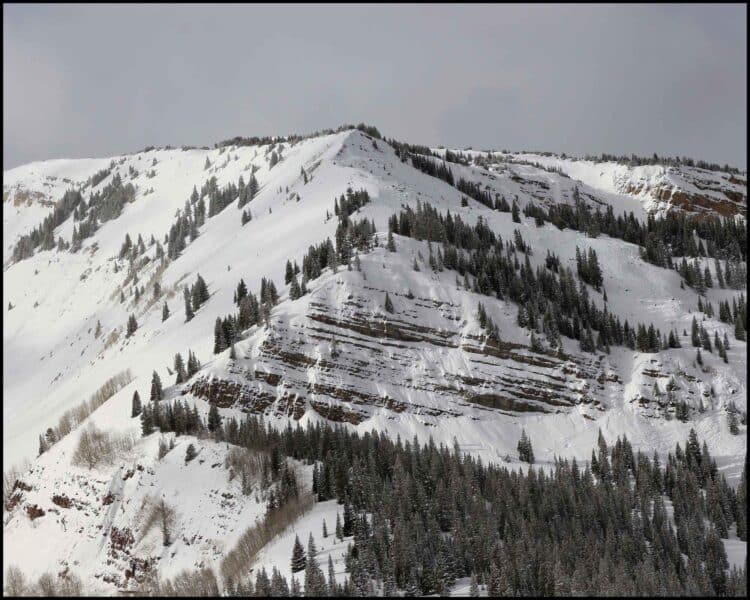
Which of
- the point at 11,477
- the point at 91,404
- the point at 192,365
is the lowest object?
the point at 11,477

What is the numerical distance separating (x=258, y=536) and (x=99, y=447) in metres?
32.9

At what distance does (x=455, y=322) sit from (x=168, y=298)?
72.2 m

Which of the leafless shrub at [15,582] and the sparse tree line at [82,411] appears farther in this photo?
the sparse tree line at [82,411]

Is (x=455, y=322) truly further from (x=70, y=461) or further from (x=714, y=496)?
(x=70, y=461)

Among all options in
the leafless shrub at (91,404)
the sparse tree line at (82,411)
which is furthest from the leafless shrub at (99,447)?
the leafless shrub at (91,404)

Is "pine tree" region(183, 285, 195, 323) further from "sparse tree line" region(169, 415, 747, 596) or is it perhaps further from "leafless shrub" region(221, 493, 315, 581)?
"leafless shrub" region(221, 493, 315, 581)

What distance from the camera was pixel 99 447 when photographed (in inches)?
3944

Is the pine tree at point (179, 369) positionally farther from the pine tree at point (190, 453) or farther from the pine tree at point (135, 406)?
the pine tree at point (190, 453)

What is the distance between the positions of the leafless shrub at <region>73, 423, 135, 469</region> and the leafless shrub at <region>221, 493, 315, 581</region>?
26.7 metres

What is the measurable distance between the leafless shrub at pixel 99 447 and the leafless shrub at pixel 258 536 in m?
26.7

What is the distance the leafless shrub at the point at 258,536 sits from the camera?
77.9 m

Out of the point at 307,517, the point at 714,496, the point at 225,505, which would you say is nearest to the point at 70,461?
the point at 225,505

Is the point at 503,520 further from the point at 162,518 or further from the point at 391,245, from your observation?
the point at 391,245

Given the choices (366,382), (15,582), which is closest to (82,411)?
(15,582)
